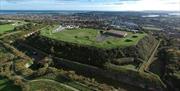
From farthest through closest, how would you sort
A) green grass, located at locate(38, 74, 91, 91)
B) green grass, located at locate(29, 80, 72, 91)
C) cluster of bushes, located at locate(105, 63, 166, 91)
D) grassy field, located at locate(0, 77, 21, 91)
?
cluster of bushes, located at locate(105, 63, 166, 91) → green grass, located at locate(38, 74, 91, 91) → grassy field, located at locate(0, 77, 21, 91) → green grass, located at locate(29, 80, 72, 91)

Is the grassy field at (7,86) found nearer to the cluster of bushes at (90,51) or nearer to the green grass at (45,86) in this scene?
the green grass at (45,86)

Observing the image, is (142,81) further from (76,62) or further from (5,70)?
(5,70)

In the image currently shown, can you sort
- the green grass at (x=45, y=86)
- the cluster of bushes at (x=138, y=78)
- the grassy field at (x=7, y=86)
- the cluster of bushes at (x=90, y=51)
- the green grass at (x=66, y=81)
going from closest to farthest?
the green grass at (x=45, y=86) < the grassy field at (x=7, y=86) < the green grass at (x=66, y=81) < the cluster of bushes at (x=138, y=78) < the cluster of bushes at (x=90, y=51)

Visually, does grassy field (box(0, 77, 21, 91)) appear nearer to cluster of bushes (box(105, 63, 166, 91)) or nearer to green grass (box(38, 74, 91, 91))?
green grass (box(38, 74, 91, 91))

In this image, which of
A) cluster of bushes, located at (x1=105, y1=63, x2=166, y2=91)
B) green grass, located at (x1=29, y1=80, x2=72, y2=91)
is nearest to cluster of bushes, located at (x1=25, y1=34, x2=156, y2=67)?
cluster of bushes, located at (x1=105, y1=63, x2=166, y2=91)

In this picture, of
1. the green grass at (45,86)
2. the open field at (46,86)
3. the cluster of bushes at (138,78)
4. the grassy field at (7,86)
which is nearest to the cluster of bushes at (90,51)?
the cluster of bushes at (138,78)
